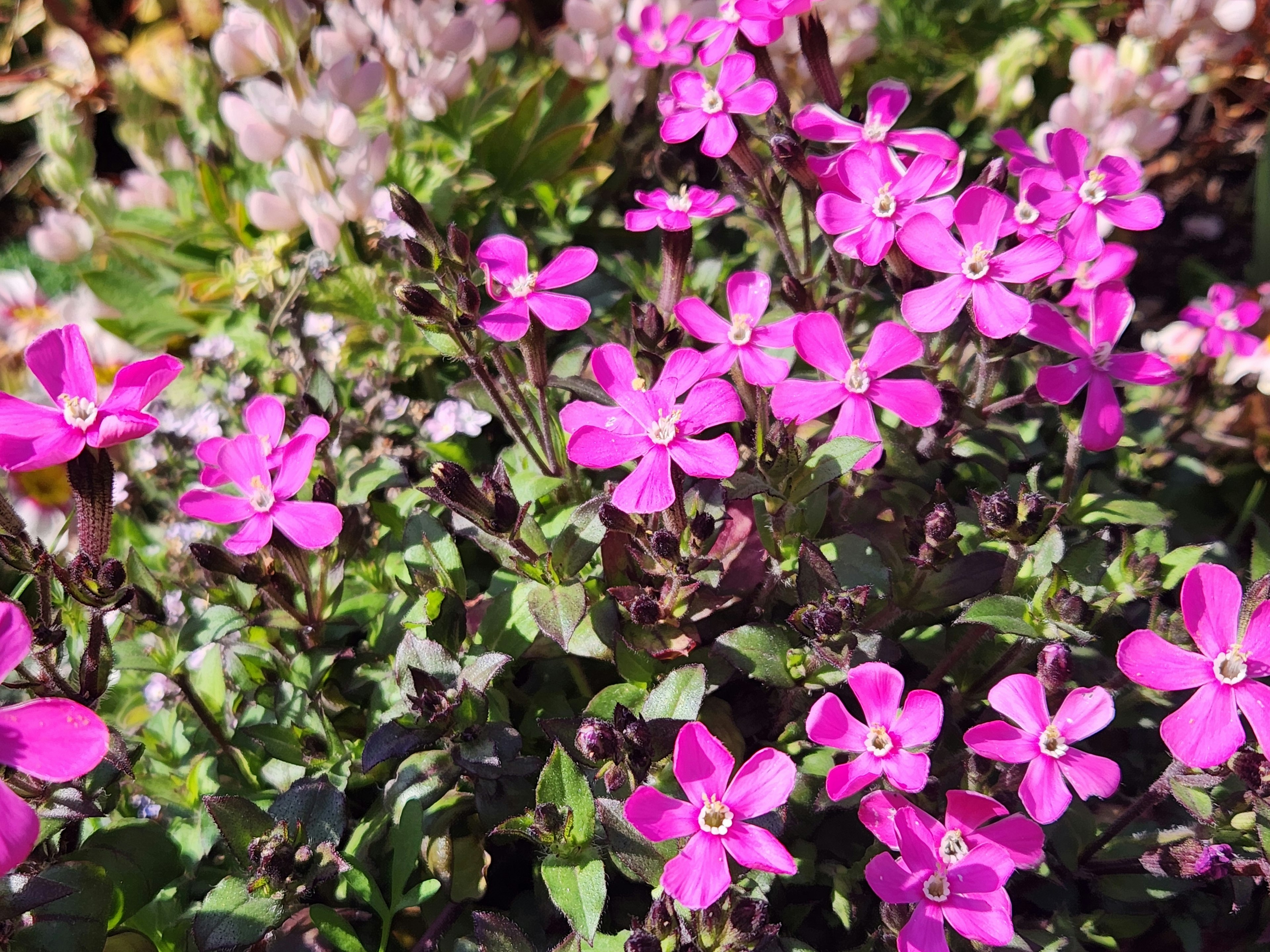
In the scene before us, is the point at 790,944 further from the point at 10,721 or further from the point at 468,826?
the point at 10,721

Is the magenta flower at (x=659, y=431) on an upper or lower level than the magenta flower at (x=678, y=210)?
lower

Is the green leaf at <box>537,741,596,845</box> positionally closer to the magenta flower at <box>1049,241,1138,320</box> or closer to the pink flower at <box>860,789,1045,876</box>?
the pink flower at <box>860,789,1045,876</box>

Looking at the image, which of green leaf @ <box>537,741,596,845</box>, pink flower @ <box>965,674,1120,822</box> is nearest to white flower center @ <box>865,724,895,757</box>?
pink flower @ <box>965,674,1120,822</box>

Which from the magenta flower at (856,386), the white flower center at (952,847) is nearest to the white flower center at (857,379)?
the magenta flower at (856,386)

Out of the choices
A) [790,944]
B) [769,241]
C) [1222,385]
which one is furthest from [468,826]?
[1222,385]

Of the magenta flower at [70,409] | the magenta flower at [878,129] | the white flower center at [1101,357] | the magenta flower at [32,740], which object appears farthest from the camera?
the magenta flower at [878,129]

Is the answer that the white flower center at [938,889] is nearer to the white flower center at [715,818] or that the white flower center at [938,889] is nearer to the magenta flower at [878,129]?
the white flower center at [715,818]

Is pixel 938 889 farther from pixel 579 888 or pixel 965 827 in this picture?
pixel 579 888
